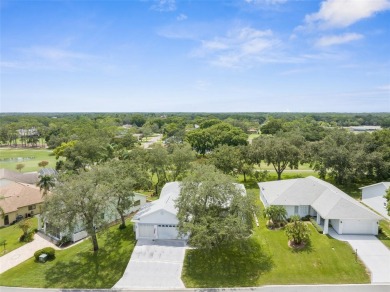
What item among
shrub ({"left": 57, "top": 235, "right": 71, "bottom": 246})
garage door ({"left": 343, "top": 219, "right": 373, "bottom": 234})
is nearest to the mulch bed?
garage door ({"left": 343, "top": 219, "right": 373, "bottom": 234})

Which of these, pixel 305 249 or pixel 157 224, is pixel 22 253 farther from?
pixel 305 249

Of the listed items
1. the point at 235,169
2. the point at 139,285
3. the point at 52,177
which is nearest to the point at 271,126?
the point at 235,169

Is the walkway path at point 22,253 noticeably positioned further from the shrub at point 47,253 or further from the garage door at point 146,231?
the garage door at point 146,231

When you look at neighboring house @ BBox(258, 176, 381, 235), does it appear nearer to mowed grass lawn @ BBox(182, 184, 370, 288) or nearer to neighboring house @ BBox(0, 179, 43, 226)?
mowed grass lawn @ BBox(182, 184, 370, 288)

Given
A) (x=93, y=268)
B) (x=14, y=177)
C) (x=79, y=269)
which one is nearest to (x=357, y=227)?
(x=93, y=268)

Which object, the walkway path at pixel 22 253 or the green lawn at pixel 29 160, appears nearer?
the walkway path at pixel 22 253

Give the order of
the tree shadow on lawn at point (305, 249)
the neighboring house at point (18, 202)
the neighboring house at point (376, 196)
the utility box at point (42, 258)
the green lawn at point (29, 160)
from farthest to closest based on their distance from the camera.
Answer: the green lawn at point (29, 160) < the neighboring house at point (18, 202) < the neighboring house at point (376, 196) < the utility box at point (42, 258) < the tree shadow on lawn at point (305, 249)

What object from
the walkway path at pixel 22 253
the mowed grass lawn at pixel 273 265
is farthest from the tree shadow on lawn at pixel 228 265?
the walkway path at pixel 22 253
